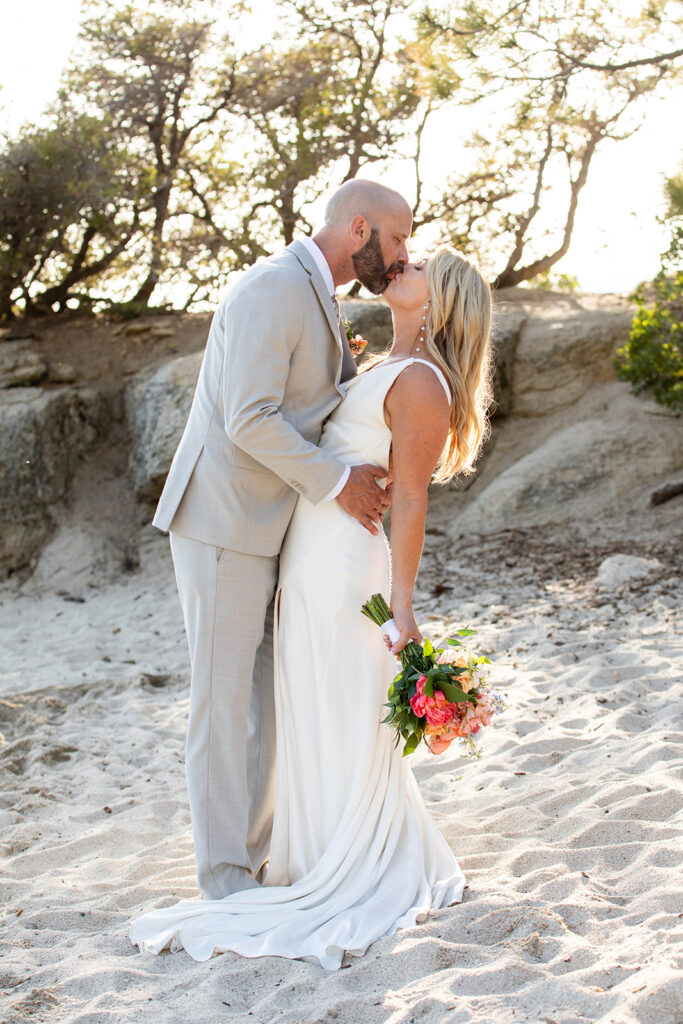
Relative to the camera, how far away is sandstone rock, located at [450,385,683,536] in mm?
8836

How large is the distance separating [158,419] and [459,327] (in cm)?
644

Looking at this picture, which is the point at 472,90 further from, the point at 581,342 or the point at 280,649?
the point at 280,649

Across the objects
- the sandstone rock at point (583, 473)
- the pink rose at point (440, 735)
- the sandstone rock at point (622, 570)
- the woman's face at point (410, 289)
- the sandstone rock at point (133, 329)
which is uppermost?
the sandstone rock at point (133, 329)

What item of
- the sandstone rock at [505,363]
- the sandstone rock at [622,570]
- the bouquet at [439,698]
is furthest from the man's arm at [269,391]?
the sandstone rock at [505,363]

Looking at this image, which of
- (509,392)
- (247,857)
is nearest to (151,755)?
(247,857)

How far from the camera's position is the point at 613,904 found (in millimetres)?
2998

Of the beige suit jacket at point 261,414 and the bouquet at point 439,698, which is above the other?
the beige suit jacket at point 261,414

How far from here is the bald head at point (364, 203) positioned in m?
3.39

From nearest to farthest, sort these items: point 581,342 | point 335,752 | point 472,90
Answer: point 335,752 < point 472,90 < point 581,342

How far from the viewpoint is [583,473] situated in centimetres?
898

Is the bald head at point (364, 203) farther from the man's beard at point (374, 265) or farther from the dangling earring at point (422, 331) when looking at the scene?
the dangling earring at point (422, 331)

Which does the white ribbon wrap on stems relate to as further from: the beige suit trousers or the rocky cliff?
the rocky cliff

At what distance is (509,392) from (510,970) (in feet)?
26.4

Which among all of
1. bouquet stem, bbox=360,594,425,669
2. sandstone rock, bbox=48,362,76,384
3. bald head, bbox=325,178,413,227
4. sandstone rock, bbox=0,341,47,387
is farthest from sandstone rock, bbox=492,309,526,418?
bouquet stem, bbox=360,594,425,669
